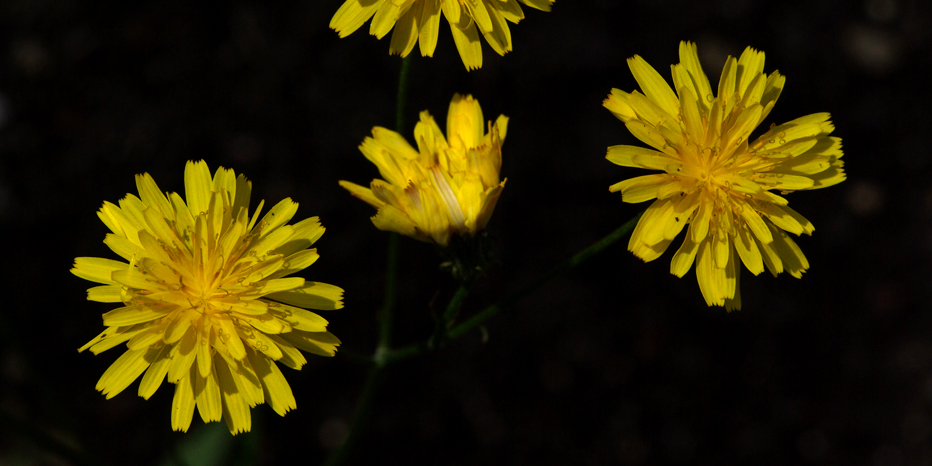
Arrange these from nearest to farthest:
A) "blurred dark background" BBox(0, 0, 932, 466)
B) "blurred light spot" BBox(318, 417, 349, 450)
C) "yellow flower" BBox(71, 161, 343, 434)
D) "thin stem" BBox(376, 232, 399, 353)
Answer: "yellow flower" BBox(71, 161, 343, 434)
"thin stem" BBox(376, 232, 399, 353)
"blurred dark background" BBox(0, 0, 932, 466)
"blurred light spot" BBox(318, 417, 349, 450)

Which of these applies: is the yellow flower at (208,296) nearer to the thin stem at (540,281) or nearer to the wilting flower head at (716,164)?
the thin stem at (540,281)

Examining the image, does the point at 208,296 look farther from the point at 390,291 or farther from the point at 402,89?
the point at 402,89

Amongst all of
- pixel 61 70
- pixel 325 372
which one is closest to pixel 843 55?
pixel 325 372

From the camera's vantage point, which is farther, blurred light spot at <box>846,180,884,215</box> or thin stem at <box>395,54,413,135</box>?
Answer: blurred light spot at <box>846,180,884,215</box>

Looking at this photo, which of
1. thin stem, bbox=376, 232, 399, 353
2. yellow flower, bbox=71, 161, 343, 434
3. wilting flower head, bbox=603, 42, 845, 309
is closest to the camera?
yellow flower, bbox=71, 161, 343, 434

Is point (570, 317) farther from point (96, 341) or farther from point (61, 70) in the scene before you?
point (61, 70)

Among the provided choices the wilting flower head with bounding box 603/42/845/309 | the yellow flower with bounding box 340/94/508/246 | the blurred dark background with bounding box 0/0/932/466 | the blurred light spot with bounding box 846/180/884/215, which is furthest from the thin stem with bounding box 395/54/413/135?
the blurred light spot with bounding box 846/180/884/215

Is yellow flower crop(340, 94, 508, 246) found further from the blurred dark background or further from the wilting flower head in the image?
the blurred dark background
